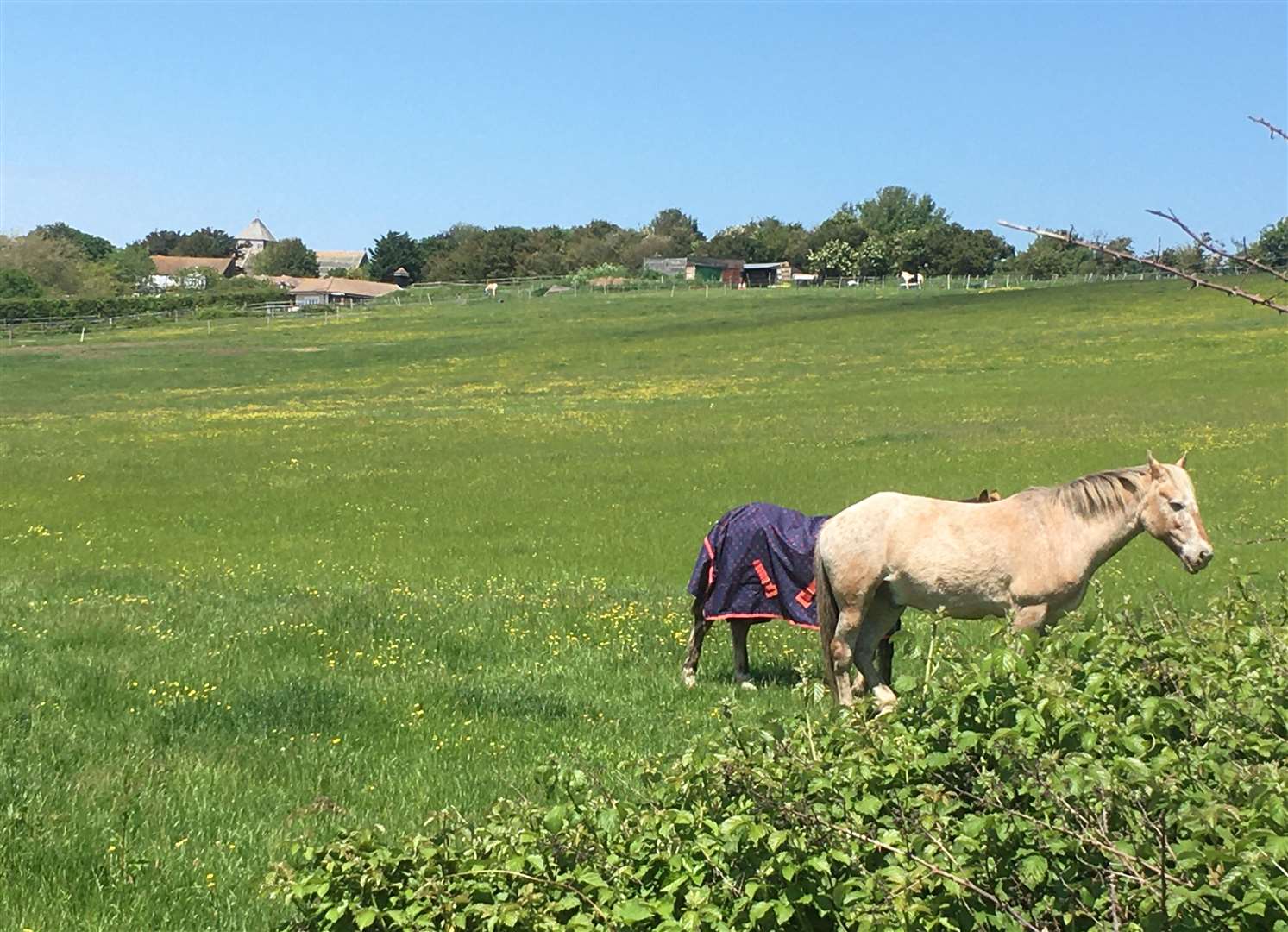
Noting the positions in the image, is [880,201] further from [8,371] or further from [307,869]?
[307,869]

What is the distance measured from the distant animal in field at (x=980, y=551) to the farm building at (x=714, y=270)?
410 ft

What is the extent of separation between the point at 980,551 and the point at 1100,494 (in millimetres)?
1098

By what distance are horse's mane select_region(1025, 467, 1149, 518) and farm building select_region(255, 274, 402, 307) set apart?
13246cm

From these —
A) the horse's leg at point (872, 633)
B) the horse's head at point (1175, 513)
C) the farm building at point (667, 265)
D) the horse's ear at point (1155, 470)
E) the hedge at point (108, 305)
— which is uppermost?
the farm building at point (667, 265)

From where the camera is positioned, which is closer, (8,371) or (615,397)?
(615,397)

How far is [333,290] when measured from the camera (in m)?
150

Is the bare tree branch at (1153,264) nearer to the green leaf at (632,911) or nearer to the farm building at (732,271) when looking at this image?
the green leaf at (632,911)

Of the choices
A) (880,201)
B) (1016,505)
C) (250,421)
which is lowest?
(250,421)

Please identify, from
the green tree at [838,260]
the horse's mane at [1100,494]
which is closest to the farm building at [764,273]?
the green tree at [838,260]

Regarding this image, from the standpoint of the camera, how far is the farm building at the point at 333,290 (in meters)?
145

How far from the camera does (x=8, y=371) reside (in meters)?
61.9

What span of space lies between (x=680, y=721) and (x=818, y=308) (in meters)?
77.4

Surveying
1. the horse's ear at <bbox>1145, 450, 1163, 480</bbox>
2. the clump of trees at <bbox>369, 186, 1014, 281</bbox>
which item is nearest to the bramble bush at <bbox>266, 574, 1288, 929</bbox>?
the horse's ear at <bbox>1145, 450, 1163, 480</bbox>

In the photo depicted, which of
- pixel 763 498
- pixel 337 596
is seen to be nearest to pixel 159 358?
pixel 763 498
